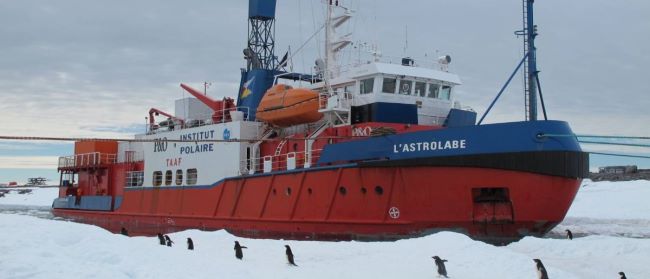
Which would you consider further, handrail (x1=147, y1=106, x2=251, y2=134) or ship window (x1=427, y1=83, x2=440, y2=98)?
handrail (x1=147, y1=106, x2=251, y2=134)

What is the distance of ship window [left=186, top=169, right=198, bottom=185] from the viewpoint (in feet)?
74.0

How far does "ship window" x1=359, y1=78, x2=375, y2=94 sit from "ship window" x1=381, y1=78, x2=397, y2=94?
33cm

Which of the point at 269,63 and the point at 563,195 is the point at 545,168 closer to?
the point at 563,195

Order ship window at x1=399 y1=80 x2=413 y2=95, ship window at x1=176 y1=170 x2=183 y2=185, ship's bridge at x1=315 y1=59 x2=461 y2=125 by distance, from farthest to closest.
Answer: ship window at x1=176 y1=170 x2=183 y2=185 < ship window at x1=399 y1=80 x2=413 y2=95 < ship's bridge at x1=315 y1=59 x2=461 y2=125

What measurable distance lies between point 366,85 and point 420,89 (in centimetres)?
172

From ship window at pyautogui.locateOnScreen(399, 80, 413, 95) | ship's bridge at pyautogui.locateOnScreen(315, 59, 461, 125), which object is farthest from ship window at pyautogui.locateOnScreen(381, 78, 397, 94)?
ship window at pyautogui.locateOnScreen(399, 80, 413, 95)

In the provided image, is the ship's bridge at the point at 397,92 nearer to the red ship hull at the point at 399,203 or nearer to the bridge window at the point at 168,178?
the red ship hull at the point at 399,203

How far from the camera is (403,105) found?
1797 cm

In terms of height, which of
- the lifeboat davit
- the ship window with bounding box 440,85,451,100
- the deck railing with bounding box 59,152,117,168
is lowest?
the deck railing with bounding box 59,152,117,168

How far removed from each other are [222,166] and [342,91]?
5299 millimetres

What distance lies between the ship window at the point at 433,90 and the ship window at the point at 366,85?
6.47 feet

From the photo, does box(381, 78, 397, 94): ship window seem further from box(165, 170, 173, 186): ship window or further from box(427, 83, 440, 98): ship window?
box(165, 170, 173, 186): ship window

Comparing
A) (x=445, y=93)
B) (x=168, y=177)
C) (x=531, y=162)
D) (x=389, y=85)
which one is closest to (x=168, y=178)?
(x=168, y=177)

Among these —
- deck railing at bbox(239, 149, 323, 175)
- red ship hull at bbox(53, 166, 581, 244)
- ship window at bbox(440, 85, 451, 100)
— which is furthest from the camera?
ship window at bbox(440, 85, 451, 100)
